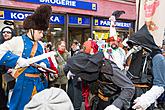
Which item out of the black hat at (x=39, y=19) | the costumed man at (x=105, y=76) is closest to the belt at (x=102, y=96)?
the costumed man at (x=105, y=76)

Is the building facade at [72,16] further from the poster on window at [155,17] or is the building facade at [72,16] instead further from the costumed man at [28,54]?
the poster on window at [155,17]

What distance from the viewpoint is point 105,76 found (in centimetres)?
227

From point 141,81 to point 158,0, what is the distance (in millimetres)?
921

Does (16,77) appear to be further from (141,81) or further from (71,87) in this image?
(71,87)

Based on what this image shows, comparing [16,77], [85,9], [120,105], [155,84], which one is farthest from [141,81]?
[85,9]

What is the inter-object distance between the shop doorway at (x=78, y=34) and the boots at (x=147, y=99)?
7.32 metres

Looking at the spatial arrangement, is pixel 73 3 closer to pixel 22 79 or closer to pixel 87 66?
pixel 22 79

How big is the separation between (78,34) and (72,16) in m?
0.80

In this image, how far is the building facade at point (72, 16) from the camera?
26.3ft

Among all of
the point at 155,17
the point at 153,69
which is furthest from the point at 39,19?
the point at 153,69

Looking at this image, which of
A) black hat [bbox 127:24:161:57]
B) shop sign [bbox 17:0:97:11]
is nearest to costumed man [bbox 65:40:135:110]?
black hat [bbox 127:24:161:57]

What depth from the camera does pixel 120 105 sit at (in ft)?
7.18

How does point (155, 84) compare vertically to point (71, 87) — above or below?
above

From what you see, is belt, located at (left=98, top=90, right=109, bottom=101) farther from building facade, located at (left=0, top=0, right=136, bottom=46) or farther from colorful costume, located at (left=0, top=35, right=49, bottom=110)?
building facade, located at (left=0, top=0, right=136, bottom=46)
